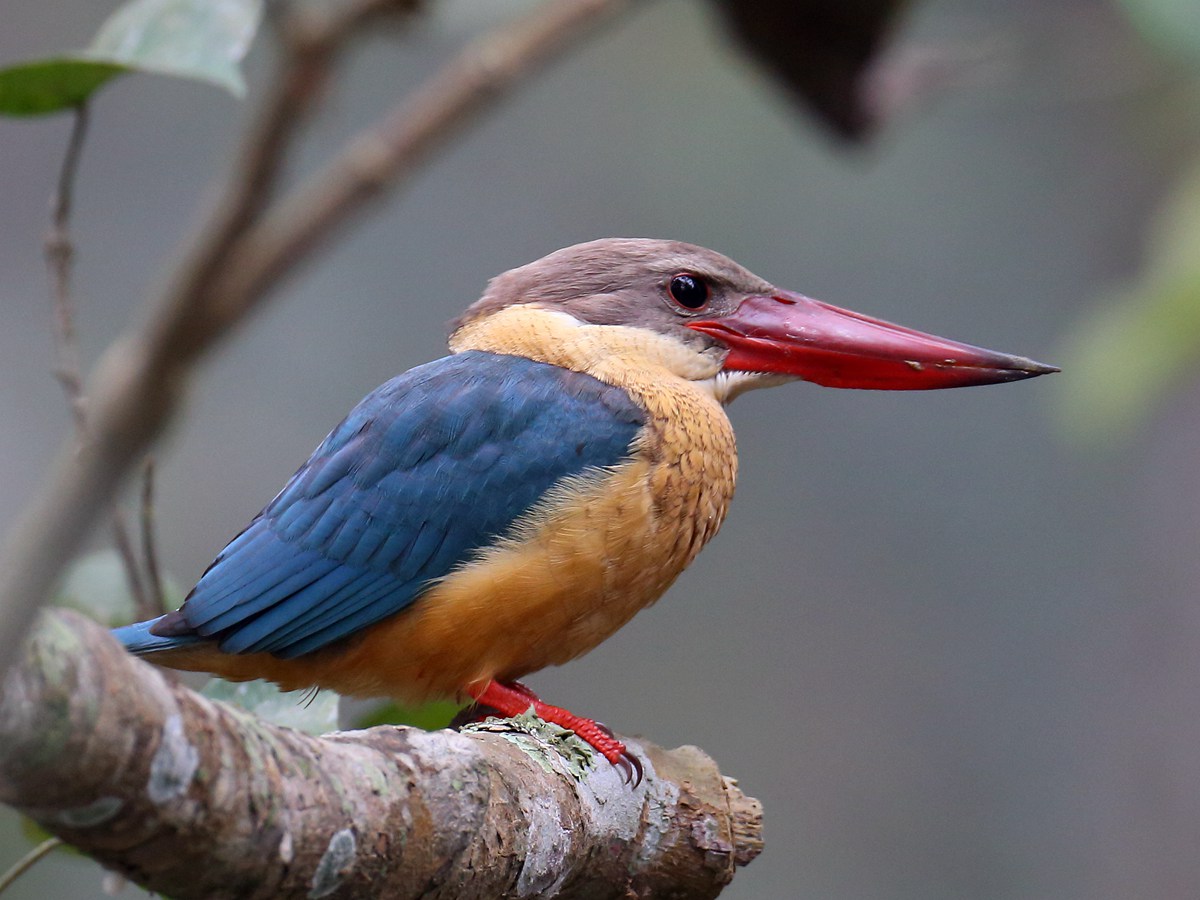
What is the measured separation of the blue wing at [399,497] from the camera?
2428mm

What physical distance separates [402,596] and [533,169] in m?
4.52

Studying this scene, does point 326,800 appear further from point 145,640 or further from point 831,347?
point 831,347

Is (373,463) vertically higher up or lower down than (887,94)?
lower down

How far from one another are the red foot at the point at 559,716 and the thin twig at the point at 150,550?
23.4 inches

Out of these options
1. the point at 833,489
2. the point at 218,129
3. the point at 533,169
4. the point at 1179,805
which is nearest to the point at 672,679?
the point at 833,489

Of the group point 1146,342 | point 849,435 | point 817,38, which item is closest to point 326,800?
point 1146,342

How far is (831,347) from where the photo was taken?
288cm

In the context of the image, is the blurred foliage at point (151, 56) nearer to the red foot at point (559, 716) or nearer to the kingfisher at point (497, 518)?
the kingfisher at point (497, 518)

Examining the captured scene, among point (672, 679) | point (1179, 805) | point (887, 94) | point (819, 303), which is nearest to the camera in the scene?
point (819, 303)

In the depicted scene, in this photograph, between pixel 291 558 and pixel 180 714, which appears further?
pixel 291 558

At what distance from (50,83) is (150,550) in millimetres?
819

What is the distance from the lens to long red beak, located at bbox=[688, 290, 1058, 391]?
2.82 metres

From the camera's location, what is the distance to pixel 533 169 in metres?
6.66

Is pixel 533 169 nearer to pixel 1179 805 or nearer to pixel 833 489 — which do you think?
pixel 833 489
